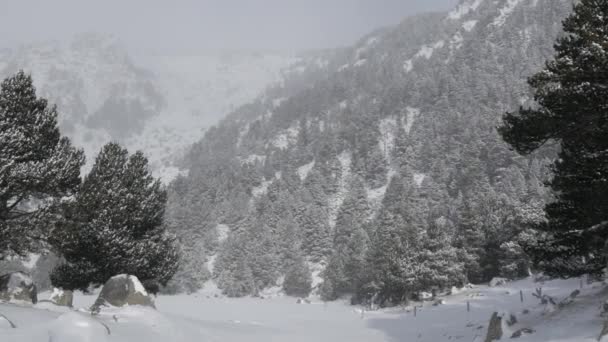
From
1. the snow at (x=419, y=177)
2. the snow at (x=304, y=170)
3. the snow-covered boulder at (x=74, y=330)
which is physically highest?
the snow at (x=304, y=170)

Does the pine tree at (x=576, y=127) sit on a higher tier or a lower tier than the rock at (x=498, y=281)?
higher

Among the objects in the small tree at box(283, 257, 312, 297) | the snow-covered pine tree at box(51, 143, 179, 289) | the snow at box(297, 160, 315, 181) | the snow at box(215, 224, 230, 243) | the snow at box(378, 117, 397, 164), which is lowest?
the small tree at box(283, 257, 312, 297)

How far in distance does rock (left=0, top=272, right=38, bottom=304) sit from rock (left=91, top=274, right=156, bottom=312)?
370 cm

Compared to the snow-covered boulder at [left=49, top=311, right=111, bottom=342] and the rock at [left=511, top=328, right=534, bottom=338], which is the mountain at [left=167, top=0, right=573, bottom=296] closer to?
the rock at [left=511, top=328, right=534, bottom=338]

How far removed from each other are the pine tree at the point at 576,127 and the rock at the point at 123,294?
2056 centimetres

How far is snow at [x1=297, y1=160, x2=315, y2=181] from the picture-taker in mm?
171587

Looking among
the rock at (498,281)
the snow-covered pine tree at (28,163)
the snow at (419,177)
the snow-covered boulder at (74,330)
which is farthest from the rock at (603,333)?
the snow at (419,177)

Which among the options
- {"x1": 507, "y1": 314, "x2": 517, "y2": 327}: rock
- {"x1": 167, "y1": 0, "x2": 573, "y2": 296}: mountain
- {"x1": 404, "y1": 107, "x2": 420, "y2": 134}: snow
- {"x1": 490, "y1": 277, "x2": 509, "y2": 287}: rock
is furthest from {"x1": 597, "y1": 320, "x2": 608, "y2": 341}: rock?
{"x1": 404, "y1": 107, "x2": 420, "y2": 134}: snow

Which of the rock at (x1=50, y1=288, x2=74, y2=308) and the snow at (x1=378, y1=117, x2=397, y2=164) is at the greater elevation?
the snow at (x1=378, y1=117, x2=397, y2=164)

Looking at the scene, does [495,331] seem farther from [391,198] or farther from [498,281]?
[391,198]

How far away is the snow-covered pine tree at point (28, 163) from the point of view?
25.5 meters

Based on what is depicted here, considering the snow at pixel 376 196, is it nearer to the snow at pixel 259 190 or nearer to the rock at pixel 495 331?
the snow at pixel 259 190

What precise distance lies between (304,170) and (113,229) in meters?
144

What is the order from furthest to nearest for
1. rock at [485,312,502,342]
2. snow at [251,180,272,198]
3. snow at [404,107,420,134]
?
1. snow at [404,107,420,134]
2. snow at [251,180,272,198]
3. rock at [485,312,502,342]
